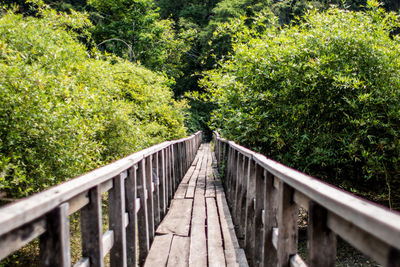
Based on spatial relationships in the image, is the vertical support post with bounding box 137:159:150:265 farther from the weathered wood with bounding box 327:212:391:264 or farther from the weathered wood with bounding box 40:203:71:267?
the weathered wood with bounding box 327:212:391:264

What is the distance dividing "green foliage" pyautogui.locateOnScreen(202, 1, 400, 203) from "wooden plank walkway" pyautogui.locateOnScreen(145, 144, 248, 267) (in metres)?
1.56

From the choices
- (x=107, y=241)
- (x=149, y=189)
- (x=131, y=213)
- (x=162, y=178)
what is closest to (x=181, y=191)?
(x=162, y=178)


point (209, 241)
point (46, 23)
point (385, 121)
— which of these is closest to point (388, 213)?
point (209, 241)

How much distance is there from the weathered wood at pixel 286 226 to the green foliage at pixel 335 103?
2965mm

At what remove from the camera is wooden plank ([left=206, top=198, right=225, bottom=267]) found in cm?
322

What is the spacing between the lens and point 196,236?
3904 millimetres

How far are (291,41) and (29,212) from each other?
542 cm

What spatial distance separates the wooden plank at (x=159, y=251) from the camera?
317cm

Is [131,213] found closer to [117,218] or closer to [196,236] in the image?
[117,218]

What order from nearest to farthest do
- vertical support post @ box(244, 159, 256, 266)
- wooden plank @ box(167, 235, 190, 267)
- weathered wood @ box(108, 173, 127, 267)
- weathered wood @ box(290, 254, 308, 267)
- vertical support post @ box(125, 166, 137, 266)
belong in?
weathered wood @ box(290, 254, 308, 267) < weathered wood @ box(108, 173, 127, 267) < vertical support post @ box(125, 166, 137, 266) < wooden plank @ box(167, 235, 190, 267) < vertical support post @ box(244, 159, 256, 266)

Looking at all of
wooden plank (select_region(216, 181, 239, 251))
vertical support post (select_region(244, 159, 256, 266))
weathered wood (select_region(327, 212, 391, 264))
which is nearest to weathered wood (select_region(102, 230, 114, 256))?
weathered wood (select_region(327, 212, 391, 264))

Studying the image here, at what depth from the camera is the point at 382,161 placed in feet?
14.4

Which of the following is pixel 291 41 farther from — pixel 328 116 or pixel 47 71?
pixel 47 71

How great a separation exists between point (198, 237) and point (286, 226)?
2.24m
